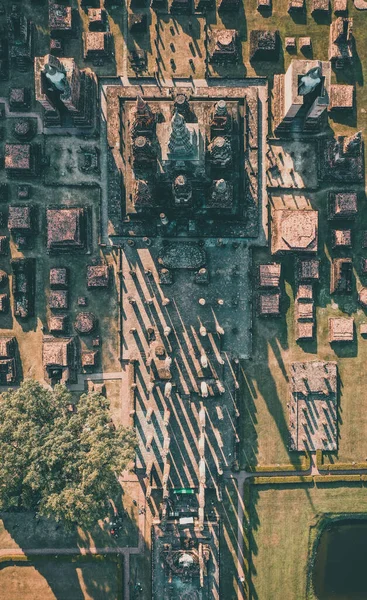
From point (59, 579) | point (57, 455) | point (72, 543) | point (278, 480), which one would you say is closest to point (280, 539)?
point (278, 480)

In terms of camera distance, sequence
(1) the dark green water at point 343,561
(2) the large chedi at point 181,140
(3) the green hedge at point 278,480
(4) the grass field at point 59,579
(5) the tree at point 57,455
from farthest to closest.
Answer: (1) the dark green water at point 343,561, (3) the green hedge at point 278,480, (4) the grass field at point 59,579, (5) the tree at point 57,455, (2) the large chedi at point 181,140

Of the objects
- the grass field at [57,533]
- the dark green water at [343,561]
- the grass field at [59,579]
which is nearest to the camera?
the grass field at [59,579]

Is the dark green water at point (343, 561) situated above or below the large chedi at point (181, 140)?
below

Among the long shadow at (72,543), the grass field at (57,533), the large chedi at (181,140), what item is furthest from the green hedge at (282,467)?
the large chedi at (181,140)

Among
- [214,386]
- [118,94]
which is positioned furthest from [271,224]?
[118,94]

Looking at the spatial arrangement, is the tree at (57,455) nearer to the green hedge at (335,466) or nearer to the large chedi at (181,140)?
the green hedge at (335,466)

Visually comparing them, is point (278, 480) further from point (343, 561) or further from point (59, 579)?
point (59, 579)

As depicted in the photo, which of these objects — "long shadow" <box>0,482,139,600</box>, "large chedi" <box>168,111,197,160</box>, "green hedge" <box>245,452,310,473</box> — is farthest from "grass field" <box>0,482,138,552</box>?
"large chedi" <box>168,111,197,160</box>
